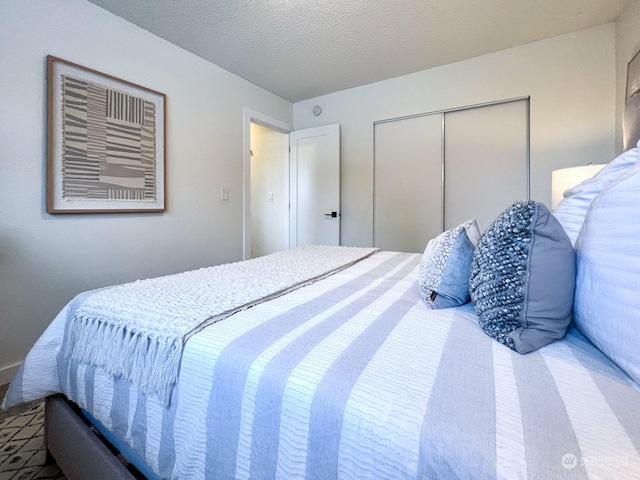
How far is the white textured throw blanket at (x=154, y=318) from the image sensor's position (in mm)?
714

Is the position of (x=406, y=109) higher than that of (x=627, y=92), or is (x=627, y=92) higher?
(x=406, y=109)

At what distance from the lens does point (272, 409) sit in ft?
1.83

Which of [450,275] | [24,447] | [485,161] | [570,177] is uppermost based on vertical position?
[485,161]

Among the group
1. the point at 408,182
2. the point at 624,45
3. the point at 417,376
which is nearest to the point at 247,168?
the point at 408,182

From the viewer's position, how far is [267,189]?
14.0 feet

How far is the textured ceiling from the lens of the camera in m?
2.07

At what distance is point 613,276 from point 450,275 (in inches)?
15.8

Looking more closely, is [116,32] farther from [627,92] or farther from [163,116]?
[627,92]

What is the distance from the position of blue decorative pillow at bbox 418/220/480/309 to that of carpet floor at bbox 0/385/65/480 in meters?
1.55

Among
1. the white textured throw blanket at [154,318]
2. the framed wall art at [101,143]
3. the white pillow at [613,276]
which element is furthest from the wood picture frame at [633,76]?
the framed wall art at [101,143]

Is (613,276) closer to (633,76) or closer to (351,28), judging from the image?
(633,76)

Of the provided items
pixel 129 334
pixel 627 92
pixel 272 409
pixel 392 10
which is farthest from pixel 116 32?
pixel 627 92

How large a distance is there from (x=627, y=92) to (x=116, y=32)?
374 cm

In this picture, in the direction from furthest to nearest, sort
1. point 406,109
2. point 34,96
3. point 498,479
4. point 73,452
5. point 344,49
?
point 406,109 < point 344,49 < point 34,96 < point 73,452 < point 498,479
